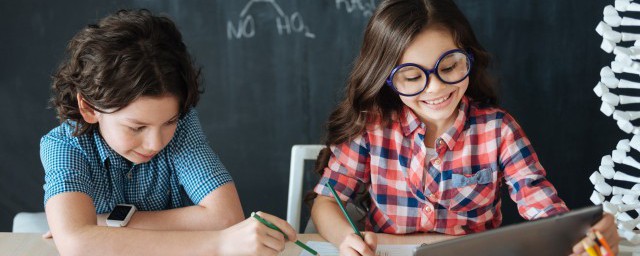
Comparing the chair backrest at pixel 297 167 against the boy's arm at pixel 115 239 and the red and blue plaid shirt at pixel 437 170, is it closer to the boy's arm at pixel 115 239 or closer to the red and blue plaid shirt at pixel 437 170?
the red and blue plaid shirt at pixel 437 170

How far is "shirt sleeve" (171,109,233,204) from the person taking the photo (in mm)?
1661

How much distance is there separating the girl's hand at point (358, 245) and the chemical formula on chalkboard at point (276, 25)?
96cm

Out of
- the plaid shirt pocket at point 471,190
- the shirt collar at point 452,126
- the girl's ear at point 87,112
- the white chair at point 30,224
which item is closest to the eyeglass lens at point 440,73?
the shirt collar at point 452,126

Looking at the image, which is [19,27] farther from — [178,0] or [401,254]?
[401,254]

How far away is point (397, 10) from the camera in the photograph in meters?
1.57

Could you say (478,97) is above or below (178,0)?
below

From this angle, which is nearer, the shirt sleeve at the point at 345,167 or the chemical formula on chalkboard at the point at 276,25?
the shirt sleeve at the point at 345,167

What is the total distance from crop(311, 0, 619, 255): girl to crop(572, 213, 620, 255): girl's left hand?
0.19 m

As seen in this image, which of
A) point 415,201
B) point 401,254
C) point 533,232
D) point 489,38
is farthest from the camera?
point 489,38

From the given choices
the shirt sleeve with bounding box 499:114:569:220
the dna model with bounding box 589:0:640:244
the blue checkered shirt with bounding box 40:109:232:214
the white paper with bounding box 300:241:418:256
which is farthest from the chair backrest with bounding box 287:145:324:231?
the dna model with bounding box 589:0:640:244

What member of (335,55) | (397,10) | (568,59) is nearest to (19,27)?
(335,55)

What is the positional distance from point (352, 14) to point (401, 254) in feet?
3.13

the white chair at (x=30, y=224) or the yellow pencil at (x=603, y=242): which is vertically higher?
the yellow pencil at (x=603, y=242)

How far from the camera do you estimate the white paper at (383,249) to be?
4.86 feet
